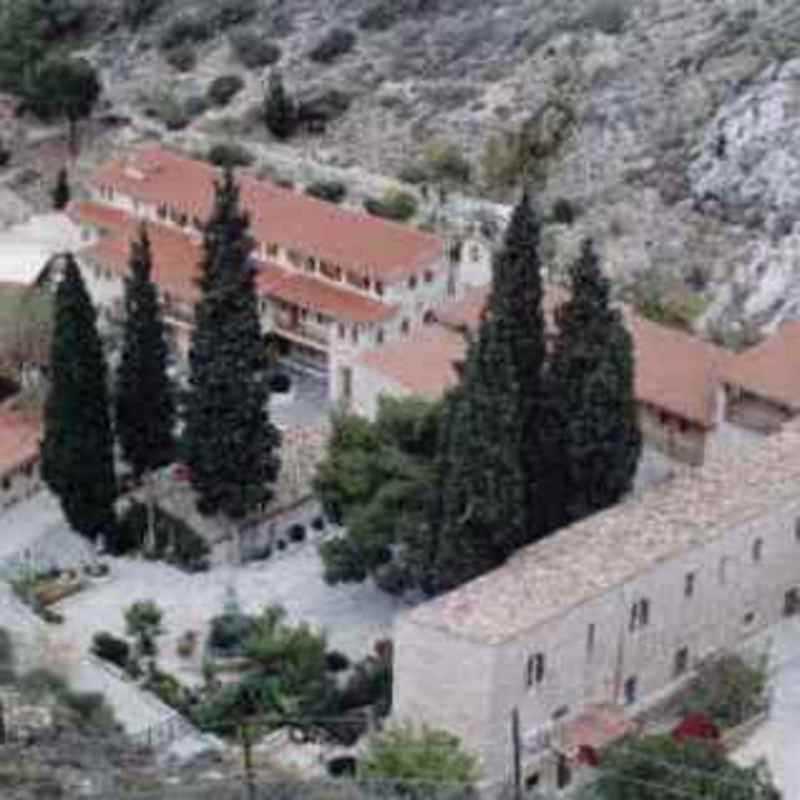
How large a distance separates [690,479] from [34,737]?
14.4 m

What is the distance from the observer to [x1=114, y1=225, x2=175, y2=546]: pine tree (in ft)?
185

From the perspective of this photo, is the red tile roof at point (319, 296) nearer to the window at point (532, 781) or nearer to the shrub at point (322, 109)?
the shrub at point (322, 109)

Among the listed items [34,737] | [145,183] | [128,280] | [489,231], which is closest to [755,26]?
[489,231]

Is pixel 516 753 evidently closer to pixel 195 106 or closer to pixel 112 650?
pixel 112 650

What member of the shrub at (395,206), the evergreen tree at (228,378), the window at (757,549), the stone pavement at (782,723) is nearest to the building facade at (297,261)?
the shrub at (395,206)

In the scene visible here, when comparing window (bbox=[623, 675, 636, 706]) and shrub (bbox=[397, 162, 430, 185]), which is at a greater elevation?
shrub (bbox=[397, 162, 430, 185])

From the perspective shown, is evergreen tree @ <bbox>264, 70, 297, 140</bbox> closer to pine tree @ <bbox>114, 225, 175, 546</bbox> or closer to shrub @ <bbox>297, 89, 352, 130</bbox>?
shrub @ <bbox>297, 89, 352, 130</bbox>

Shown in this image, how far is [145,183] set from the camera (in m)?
69.0

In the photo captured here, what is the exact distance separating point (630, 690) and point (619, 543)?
9.45ft

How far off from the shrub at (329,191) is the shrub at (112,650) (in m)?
23.7

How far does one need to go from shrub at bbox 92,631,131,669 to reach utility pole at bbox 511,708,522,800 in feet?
30.0

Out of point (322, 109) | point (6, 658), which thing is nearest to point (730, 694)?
point (6, 658)

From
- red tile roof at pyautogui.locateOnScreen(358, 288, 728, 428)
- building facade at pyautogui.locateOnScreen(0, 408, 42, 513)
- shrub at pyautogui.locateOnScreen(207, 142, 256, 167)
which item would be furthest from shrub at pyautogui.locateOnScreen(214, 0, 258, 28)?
building facade at pyautogui.locateOnScreen(0, 408, 42, 513)

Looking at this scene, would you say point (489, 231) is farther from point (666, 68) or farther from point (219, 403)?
point (219, 403)
